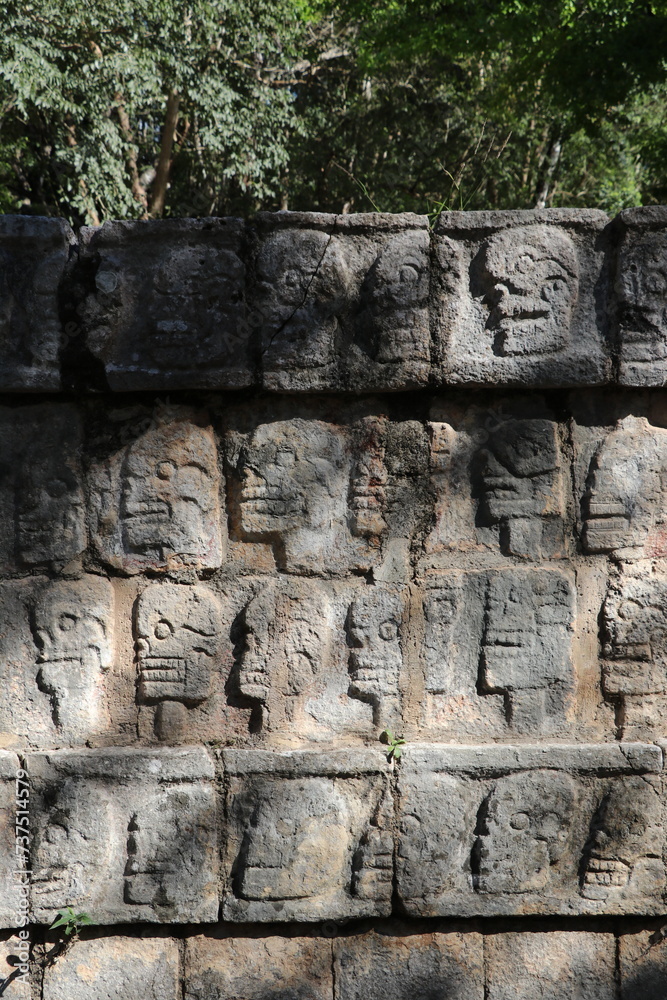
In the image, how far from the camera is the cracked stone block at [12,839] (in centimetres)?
234

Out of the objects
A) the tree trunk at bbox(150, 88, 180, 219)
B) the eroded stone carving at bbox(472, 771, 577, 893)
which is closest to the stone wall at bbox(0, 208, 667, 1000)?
the eroded stone carving at bbox(472, 771, 577, 893)

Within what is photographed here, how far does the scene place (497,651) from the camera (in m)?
2.44

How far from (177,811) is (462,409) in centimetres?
139

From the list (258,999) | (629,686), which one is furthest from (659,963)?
(258,999)

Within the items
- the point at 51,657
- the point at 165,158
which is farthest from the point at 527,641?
the point at 165,158

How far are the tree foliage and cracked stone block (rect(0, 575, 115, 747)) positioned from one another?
2.79 m

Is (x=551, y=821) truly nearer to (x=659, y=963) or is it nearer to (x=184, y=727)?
(x=659, y=963)

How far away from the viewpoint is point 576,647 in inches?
97.1

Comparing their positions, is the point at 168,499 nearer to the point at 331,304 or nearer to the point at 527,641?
the point at 331,304

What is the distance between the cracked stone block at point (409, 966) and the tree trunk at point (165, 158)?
7.73 metres

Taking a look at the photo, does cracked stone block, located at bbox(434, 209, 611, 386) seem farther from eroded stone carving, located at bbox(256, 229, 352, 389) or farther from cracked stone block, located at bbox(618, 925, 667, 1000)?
cracked stone block, located at bbox(618, 925, 667, 1000)

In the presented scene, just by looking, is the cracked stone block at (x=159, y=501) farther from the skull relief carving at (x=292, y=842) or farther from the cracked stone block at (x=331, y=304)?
the skull relief carving at (x=292, y=842)

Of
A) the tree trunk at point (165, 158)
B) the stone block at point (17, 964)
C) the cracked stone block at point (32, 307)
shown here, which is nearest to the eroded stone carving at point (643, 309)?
the cracked stone block at point (32, 307)

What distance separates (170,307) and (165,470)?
1.49 ft
